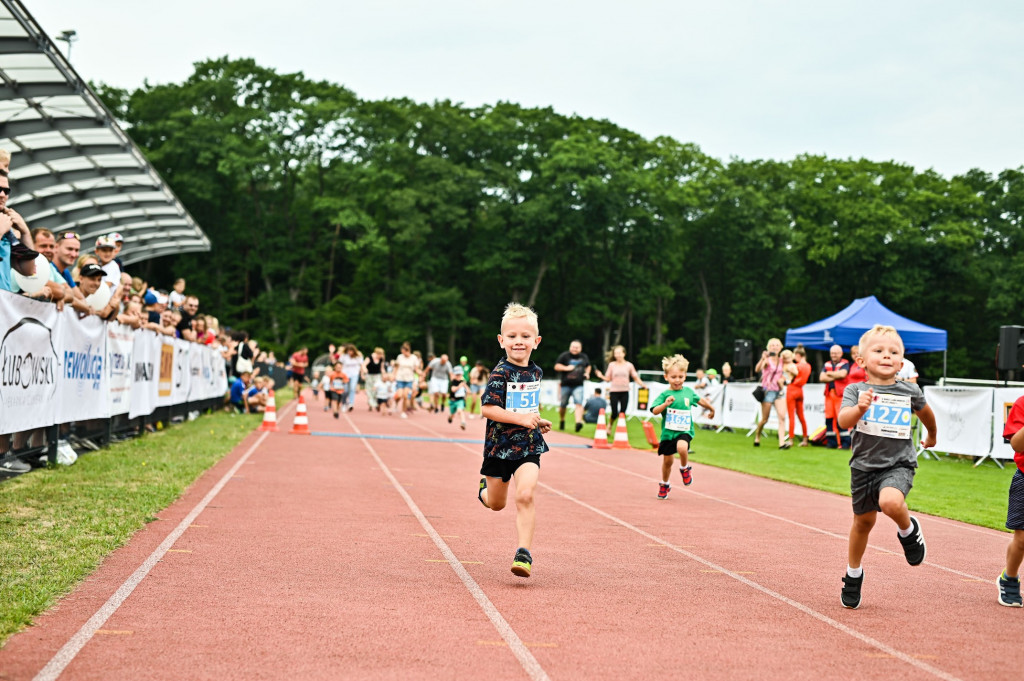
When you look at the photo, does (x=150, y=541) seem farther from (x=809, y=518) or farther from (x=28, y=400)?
(x=809, y=518)

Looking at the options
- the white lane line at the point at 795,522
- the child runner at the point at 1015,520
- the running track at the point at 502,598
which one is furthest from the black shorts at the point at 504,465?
the white lane line at the point at 795,522

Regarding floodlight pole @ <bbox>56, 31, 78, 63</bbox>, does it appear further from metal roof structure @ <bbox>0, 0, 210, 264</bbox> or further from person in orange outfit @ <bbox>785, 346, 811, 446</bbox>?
person in orange outfit @ <bbox>785, 346, 811, 446</bbox>

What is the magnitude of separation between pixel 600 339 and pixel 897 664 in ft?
215

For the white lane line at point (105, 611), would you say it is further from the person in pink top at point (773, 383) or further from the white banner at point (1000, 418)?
the person in pink top at point (773, 383)

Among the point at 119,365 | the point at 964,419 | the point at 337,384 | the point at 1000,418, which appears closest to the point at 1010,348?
the point at 1000,418

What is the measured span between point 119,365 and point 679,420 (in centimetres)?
737

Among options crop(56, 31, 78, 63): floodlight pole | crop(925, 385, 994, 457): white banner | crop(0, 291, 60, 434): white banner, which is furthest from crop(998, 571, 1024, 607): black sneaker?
crop(56, 31, 78, 63): floodlight pole

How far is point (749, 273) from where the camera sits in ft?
225

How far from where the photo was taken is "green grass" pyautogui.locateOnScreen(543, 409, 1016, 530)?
1226 cm

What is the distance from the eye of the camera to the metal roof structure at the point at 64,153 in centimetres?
1514

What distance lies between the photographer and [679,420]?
1165 centimetres

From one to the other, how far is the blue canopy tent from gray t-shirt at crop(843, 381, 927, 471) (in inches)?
838

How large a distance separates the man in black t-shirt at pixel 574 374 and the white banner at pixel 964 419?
707 cm

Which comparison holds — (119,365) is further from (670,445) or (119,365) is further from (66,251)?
(670,445)
